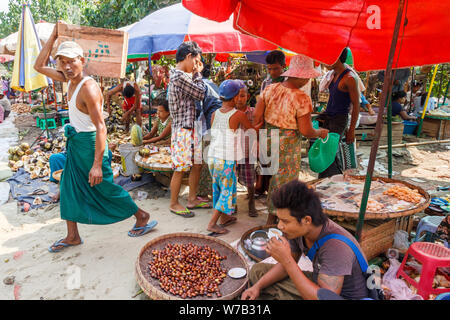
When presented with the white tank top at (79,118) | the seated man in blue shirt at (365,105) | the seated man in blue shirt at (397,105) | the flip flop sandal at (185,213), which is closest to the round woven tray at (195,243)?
the flip flop sandal at (185,213)

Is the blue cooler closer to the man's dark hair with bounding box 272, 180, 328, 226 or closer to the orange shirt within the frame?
the orange shirt

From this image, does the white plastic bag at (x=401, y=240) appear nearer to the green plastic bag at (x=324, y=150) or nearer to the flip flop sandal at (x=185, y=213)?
the green plastic bag at (x=324, y=150)

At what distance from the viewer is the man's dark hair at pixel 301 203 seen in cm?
162

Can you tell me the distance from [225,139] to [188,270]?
54.9 inches

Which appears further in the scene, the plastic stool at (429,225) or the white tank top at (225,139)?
the white tank top at (225,139)

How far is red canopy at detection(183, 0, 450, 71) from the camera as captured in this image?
248cm

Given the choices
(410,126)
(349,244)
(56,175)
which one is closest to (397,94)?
(410,126)

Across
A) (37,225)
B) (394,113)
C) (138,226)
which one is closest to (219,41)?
(138,226)

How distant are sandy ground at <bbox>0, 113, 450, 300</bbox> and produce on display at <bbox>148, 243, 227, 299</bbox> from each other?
29cm

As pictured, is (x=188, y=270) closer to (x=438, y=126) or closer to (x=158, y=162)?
(x=158, y=162)

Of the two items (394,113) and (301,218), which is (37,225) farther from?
(394,113)

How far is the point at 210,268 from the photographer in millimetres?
2619

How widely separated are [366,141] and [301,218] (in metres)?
6.70

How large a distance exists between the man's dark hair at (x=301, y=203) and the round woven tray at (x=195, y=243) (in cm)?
96
